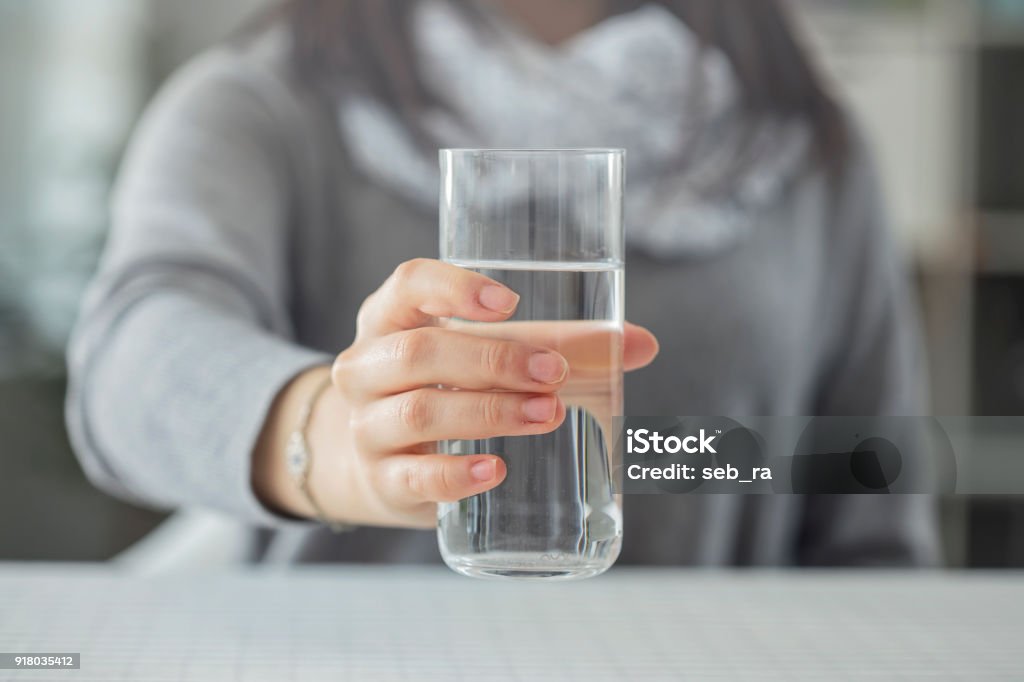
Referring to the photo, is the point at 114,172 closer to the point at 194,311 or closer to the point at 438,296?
the point at 194,311

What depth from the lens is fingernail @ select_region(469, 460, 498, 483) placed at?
35 centimetres

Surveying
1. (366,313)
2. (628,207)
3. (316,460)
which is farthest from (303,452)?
(628,207)

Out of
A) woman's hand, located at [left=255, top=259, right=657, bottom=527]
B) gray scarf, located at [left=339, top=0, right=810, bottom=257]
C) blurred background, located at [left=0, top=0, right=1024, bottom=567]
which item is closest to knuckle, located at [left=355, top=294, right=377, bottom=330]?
woman's hand, located at [left=255, top=259, right=657, bottom=527]

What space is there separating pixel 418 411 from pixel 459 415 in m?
0.02

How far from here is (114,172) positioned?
1753mm

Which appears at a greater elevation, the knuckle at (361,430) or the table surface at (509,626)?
the knuckle at (361,430)

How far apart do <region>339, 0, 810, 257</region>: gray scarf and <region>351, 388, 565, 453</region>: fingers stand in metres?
0.52

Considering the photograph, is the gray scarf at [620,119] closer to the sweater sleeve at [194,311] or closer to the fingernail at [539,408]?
the sweater sleeve at [194,311]

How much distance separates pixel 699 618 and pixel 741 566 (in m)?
0.48

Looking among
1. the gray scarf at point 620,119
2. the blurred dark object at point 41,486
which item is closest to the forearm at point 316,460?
the gray scarf at point 620,119

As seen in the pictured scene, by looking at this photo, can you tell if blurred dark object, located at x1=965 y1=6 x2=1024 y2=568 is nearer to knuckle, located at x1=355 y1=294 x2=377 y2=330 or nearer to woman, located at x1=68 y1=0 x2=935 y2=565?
woman, located at x1=68 y1=0 x2=935 y2=565

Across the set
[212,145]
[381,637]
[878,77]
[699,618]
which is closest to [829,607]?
[699,618]

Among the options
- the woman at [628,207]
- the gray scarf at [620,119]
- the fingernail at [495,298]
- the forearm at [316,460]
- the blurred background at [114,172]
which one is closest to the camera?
the fingernail at [495,298]

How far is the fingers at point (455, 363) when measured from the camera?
1.10 ft
